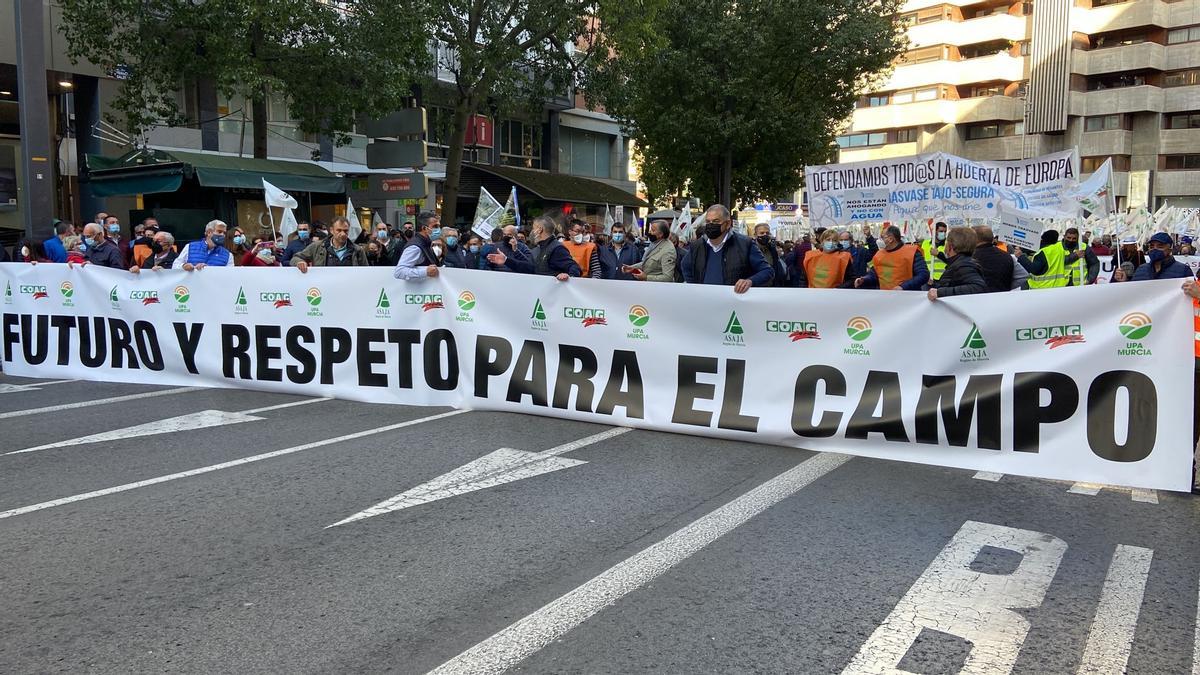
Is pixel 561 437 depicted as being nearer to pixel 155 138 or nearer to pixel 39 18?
pixel 39 18

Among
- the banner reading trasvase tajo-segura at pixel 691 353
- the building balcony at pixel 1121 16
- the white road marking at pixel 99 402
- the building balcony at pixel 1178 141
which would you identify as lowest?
the white road marking at pixel 99 402

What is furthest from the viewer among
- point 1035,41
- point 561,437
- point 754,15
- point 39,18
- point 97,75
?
point 1035,41

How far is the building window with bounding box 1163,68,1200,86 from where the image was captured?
55.2 meters

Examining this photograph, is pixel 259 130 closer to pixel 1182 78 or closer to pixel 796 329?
pixel 796 329

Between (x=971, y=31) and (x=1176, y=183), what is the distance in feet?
49.6

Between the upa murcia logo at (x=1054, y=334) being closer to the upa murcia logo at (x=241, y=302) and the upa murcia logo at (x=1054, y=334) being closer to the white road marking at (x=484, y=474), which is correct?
the white road marking at (x=484, y=474)

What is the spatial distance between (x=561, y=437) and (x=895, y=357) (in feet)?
8.40

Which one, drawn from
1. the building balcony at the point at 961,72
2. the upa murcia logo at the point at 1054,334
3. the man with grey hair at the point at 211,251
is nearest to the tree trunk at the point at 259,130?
the man with grey hair at the point at 211,251

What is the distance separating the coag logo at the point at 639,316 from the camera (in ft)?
25.5

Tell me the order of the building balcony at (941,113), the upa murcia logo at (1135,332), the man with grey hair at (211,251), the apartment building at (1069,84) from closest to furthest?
the upa murcia logo at (1135,332) < the man with grey hair at (211,251) < the apartment building at (1069,84) < the building balcony at (941,113)

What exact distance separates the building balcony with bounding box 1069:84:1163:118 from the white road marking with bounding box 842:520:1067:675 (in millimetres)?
59238

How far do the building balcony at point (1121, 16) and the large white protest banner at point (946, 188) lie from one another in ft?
163

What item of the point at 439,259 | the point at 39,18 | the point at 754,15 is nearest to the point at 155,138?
the point at 39,18

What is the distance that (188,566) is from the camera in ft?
14.9
